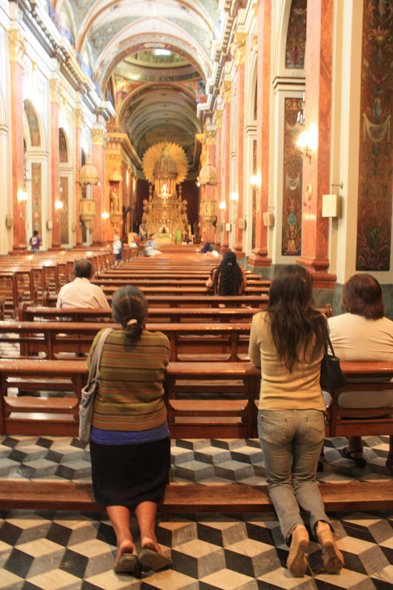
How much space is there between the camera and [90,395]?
7.45 feet

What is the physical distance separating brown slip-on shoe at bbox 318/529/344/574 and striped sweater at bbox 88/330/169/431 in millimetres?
845

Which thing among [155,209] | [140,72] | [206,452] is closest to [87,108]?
[140,72]

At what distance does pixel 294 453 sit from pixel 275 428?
195 millimetres

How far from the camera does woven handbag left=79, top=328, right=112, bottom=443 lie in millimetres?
2270

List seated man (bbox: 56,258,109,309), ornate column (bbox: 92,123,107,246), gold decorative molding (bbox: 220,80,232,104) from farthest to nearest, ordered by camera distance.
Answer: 1. ornate column (bbox: 92,123,107,246)
2. gold decorative molding (bbox: 220,80,232,104)
3. seated man (bbox: 56,258,109,309)

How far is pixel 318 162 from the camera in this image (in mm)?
5711

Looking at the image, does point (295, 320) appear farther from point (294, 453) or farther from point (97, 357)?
point (97, 357)

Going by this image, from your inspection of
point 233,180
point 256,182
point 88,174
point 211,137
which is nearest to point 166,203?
point 211,137

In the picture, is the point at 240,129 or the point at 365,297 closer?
the point at 365,297

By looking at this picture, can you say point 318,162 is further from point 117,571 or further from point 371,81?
point 117,571

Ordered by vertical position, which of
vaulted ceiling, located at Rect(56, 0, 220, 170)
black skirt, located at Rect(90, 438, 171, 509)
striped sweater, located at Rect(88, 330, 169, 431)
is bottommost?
black skirt, located at Rect(90, 438, 171, 509)

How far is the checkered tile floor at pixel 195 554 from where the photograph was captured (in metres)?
2.03

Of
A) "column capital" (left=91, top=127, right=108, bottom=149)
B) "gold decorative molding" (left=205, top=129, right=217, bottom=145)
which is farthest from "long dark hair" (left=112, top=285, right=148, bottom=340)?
"column capital" (left=91, top=127, right=108, bottom=149)

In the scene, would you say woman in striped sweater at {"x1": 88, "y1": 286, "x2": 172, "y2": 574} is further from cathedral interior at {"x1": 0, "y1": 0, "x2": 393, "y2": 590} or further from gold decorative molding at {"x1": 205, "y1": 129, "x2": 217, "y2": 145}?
gold decorative molding at {"x1": 205, "y1": 129, "x2": 217, "y2": 145}
